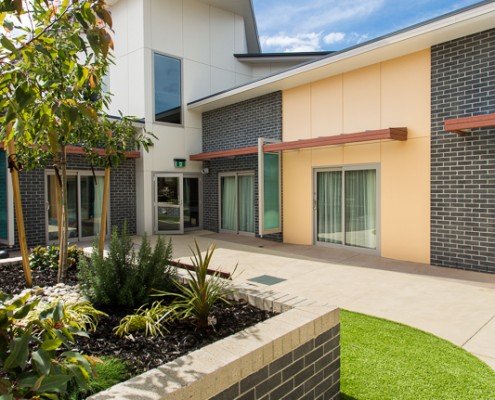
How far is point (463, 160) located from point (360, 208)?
2574 mm

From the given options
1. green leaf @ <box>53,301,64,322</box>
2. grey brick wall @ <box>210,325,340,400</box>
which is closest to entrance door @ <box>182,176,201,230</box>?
grey brick wall @ <box>210,325,340,400</box>

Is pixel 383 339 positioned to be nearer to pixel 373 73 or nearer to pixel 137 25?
pixel 373 73

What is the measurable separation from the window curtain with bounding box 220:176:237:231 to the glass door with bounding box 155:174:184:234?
1471 millimetres

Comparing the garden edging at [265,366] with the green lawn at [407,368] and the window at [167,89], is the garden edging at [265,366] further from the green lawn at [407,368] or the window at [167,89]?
the window at [167,89]

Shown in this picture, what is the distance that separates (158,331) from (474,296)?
16.2 ft

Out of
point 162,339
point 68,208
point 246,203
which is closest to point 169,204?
point 246,203

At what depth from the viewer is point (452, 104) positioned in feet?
25.1

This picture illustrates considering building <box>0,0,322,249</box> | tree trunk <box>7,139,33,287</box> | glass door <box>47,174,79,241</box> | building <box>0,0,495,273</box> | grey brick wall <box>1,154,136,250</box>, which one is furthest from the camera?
building <box>0,0,322,249</box>

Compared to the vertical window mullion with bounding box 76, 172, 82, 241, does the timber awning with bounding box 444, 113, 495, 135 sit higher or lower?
higher

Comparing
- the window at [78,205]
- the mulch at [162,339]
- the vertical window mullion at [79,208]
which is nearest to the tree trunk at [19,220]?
the mulch at [162,339]

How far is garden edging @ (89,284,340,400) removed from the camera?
2.03m

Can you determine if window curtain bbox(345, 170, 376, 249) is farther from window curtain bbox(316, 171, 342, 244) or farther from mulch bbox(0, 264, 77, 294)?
mulch bbox(0, 264, 77, 294)

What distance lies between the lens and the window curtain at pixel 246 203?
489 inches

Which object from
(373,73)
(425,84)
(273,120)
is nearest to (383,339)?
(425,84)
